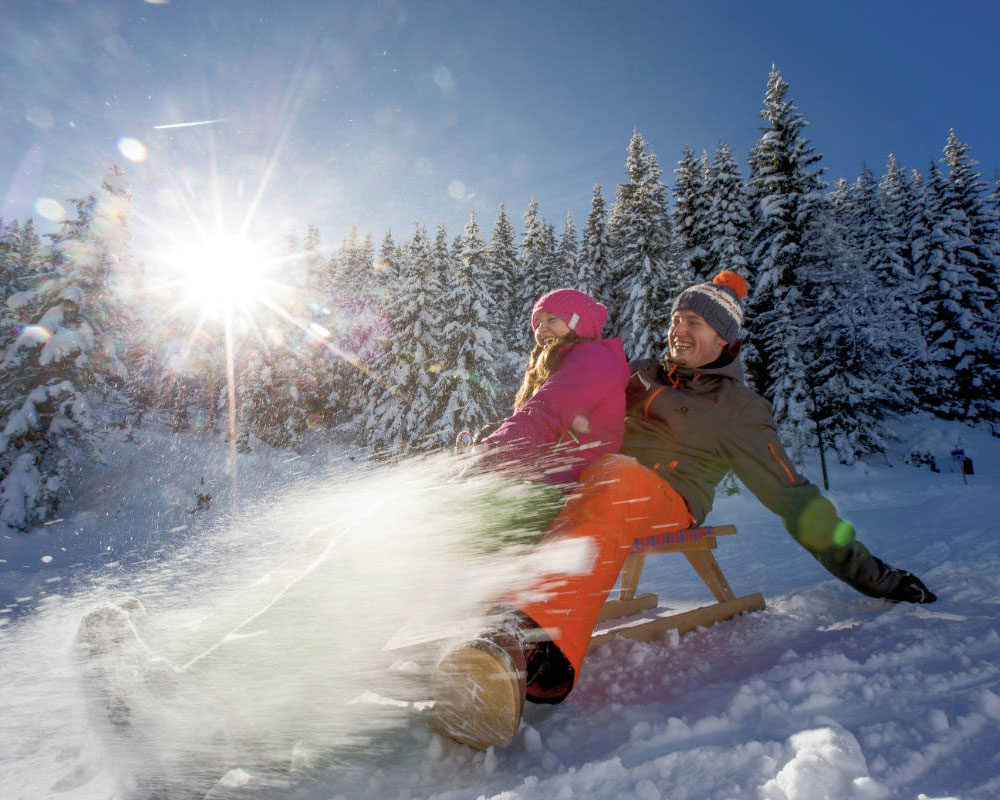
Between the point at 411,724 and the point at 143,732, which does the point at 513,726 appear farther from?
the point at 143,732

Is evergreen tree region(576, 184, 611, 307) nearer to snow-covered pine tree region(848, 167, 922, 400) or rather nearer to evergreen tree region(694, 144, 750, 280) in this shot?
evergreen tree region(694, 144, 750, 280)

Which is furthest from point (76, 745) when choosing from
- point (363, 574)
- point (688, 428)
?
point (688, 428)

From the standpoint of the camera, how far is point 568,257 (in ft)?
103

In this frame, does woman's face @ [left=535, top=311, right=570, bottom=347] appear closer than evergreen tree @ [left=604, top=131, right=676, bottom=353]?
Yes

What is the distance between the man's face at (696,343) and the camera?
3268 mm

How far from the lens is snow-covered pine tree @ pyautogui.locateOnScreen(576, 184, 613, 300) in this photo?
2489 centimetres

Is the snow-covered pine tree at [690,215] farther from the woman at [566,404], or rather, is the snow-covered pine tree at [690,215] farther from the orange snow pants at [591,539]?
the orange snow pants at [591,539]

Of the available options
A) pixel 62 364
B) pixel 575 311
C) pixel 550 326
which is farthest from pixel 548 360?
pixel 62 364

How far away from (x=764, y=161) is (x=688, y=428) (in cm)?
2174

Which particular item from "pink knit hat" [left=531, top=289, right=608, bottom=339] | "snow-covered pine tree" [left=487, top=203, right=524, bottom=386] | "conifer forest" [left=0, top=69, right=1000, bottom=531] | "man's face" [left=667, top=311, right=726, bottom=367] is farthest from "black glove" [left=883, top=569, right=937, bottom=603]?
"snow-covered pine tree" [left=487, top=203, right=524, bottom=386]

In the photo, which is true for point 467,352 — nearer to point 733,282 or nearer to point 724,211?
point 724,211

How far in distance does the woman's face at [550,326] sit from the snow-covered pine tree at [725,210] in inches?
750

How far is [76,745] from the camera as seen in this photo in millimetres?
1867

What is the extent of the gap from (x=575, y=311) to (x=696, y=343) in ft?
2.61
